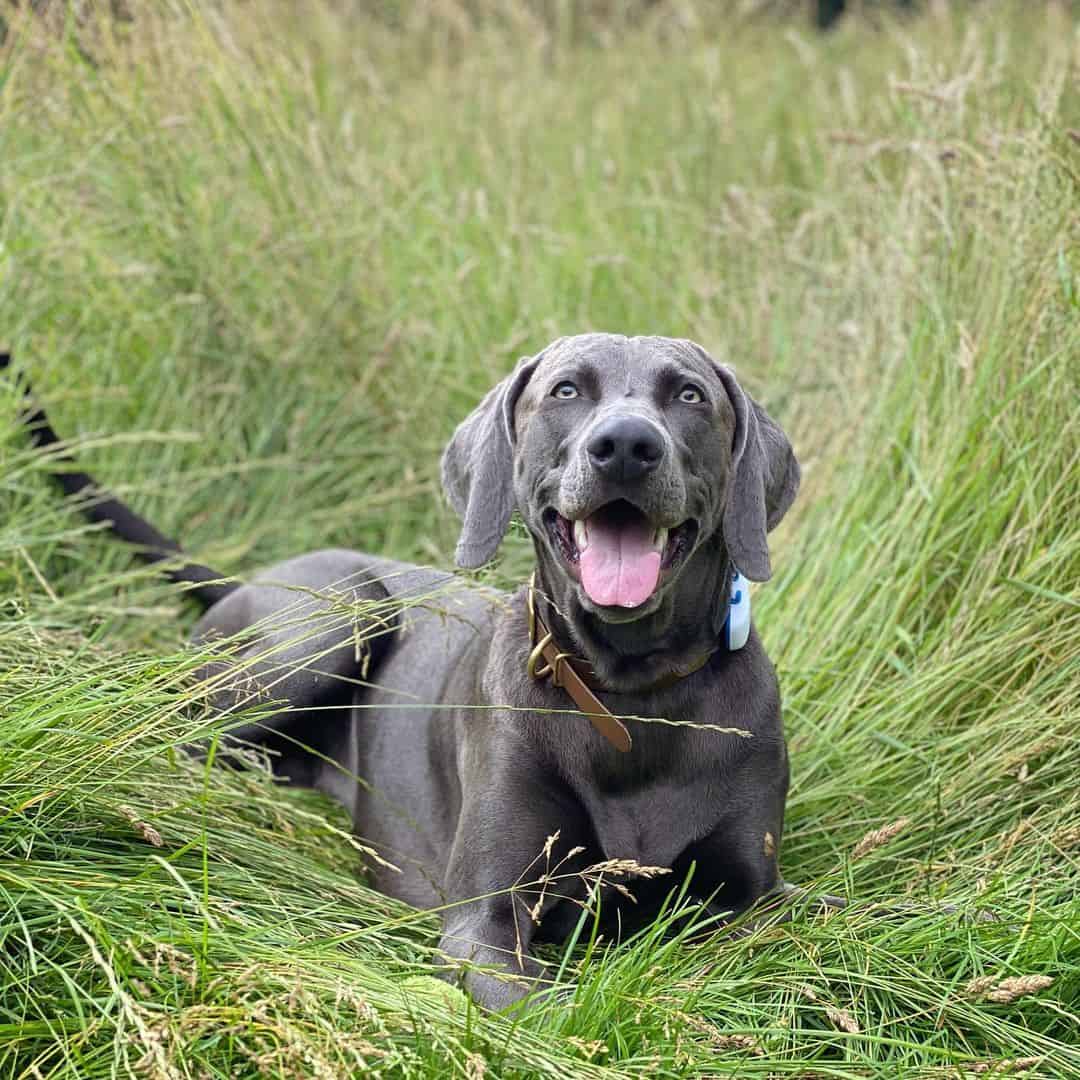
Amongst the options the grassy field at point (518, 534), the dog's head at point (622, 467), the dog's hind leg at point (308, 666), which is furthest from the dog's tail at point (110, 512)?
the dog's head at point (622, 467)

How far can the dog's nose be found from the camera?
303 centimetres

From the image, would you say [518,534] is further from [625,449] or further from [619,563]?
[625,449]

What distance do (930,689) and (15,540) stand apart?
96.1 inches

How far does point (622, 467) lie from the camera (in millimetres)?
3035

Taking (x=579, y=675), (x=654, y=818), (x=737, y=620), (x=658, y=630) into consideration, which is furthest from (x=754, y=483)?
(x=654, y=818)

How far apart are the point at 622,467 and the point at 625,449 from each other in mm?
36

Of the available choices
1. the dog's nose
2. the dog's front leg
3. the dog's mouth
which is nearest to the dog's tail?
the dog's front leg

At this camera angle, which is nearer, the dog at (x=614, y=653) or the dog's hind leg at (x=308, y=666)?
the dog at (x=614, y=653)

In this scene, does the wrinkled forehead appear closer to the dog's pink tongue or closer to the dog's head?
the dog's head

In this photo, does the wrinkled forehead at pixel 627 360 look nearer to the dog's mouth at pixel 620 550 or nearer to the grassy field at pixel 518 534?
the dog's mouth at pixel 620 550

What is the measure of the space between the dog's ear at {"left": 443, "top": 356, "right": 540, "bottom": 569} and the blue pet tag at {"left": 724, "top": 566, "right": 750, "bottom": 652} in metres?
0.54

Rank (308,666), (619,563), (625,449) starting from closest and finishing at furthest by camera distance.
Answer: (625,449)
(619,563)
(308,666)

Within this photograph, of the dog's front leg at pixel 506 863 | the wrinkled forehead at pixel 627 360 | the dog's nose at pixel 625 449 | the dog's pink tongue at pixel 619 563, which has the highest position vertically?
the wrinkled forehead at pixel 627 360

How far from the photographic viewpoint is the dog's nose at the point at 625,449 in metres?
3.03
